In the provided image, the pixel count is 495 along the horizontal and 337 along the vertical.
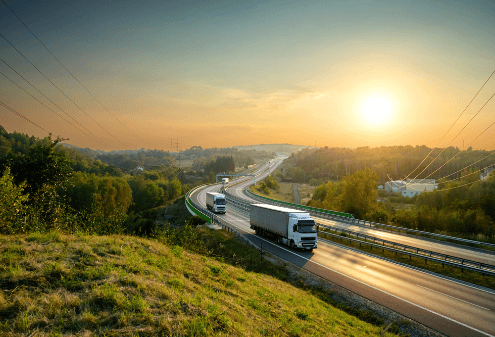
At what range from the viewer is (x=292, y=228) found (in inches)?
1166

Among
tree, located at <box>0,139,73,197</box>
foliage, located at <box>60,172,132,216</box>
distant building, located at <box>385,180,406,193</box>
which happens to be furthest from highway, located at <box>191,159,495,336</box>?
distant building, located at <box>385,180,406,193</box>

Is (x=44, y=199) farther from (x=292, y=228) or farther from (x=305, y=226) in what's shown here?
(x=305, y=226)

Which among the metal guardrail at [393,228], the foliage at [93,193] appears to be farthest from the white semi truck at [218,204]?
the foliage at [93,193]

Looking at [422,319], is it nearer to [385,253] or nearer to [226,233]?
[385,253]

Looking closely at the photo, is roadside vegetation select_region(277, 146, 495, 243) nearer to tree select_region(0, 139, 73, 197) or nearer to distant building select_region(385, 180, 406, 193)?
distant building select_region(385, 180, 406, 193)

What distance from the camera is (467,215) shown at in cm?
4250

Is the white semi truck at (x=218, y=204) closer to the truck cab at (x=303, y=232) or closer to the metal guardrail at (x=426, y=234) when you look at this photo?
the metal guardrail at (x=426, y=234)

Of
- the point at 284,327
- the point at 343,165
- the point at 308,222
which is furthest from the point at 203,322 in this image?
the point at 343,165

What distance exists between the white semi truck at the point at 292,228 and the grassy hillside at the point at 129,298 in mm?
14707

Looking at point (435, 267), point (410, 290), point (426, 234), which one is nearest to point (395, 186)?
point (426, 234)

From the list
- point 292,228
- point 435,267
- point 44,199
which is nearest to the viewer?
point 44,199

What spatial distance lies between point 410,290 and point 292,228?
1261cm

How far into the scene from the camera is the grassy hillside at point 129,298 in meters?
6.93

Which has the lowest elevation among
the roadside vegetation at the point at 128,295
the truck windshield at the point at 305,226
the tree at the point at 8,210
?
the truck windshield at the point at 305,226
